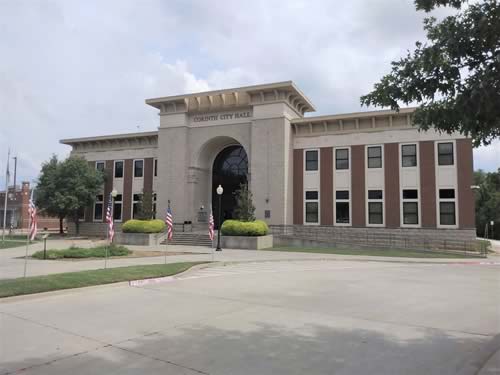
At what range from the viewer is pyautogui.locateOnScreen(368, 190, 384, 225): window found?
33500 millimetres

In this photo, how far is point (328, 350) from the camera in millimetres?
6367

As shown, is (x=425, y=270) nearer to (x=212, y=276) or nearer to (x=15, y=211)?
(x=212, y=276)

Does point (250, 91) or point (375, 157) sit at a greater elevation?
point (250, 91)

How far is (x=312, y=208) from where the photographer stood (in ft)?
117

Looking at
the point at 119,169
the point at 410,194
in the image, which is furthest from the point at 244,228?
the point at 119,169

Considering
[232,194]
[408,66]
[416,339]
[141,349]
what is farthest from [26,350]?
[232,194]

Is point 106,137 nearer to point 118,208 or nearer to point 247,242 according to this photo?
point 118,208

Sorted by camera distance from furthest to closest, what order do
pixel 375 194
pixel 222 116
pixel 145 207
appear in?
pixel 222 116, pixel 145 207, pixel 375 194

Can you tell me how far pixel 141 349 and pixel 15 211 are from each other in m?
82.8

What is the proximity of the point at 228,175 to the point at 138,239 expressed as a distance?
1163cm

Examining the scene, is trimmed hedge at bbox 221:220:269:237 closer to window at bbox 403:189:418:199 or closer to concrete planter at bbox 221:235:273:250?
concrete planter at bbox 221:235:273:250

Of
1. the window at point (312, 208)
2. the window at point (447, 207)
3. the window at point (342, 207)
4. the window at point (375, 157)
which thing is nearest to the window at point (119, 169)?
the window at point (312, 208)

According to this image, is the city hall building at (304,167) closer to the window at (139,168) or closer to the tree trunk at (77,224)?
the window at (139,168)

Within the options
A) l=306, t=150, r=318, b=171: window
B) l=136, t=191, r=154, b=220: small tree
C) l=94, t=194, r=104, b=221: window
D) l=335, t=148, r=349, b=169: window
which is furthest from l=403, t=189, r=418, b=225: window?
l=94, t=194, r=104, b=221: window
